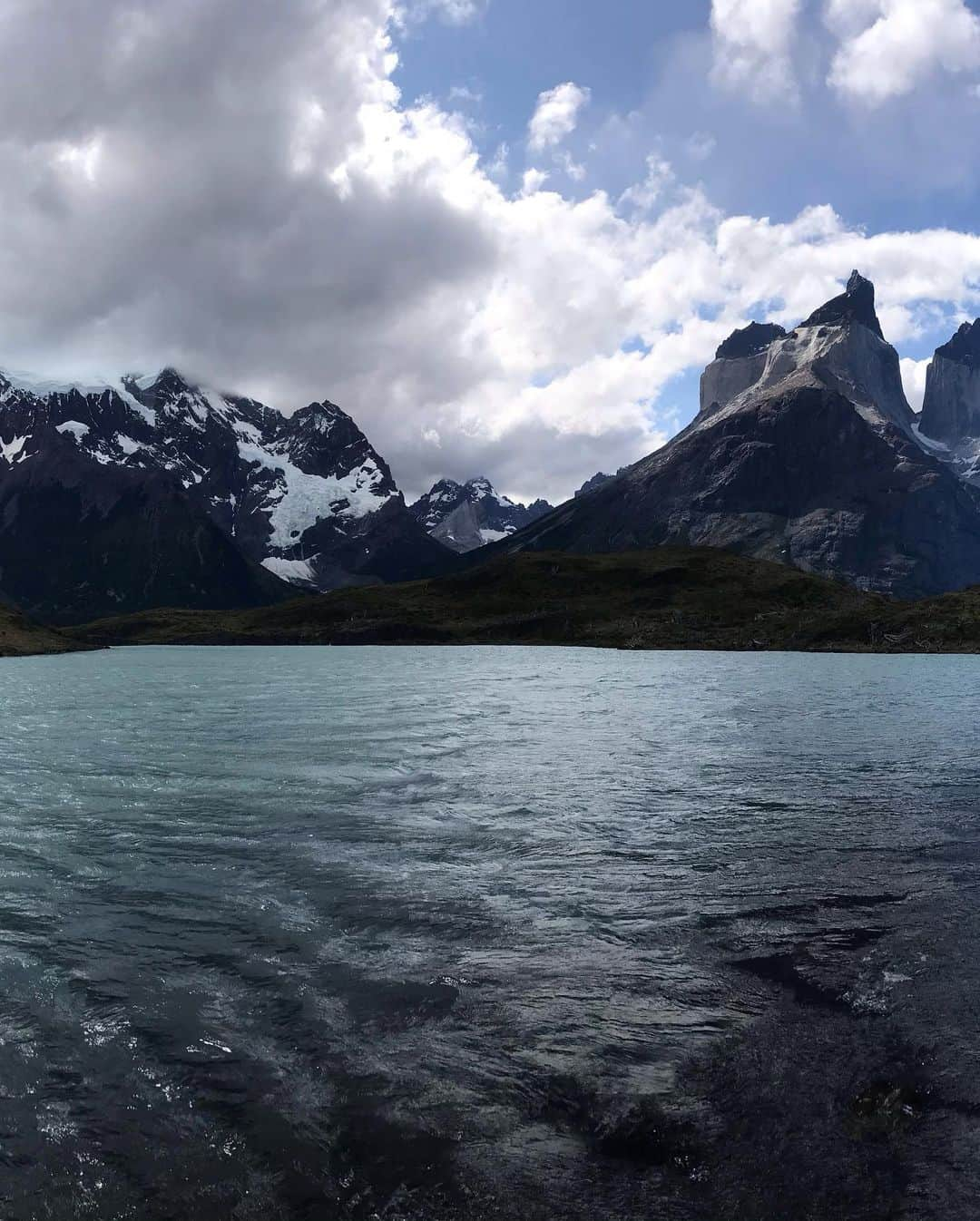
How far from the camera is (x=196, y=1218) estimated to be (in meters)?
8.97

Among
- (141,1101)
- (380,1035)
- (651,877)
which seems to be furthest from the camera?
(651,877)

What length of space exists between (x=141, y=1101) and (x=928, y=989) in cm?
1241

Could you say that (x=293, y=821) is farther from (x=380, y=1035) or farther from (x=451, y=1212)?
(x=451, y=1212)

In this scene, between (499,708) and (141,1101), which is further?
(499,708)

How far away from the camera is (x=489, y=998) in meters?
14.5

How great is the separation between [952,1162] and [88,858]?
70.4 feet

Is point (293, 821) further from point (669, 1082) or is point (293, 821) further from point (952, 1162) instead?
point (952, 1162)

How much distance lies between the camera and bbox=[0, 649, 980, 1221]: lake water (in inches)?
381

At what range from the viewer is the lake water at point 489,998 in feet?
31.8

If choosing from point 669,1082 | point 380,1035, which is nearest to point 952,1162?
point 669,1082

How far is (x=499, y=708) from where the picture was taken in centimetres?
7125

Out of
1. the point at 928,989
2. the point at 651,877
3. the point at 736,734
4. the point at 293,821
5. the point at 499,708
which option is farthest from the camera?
the point at 499,708

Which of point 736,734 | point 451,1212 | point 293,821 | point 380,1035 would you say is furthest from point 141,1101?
point 736,734

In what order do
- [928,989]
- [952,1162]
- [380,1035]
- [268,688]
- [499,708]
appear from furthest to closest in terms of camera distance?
[268,688]
[499,708]
[928,989]
[380,1035]
[952,1162]
